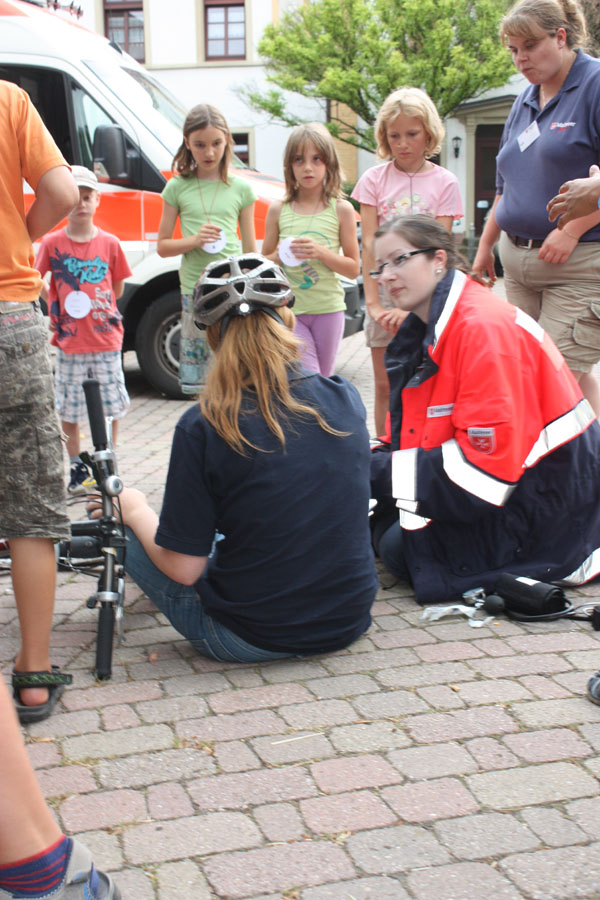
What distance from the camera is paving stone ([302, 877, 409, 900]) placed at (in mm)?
2238

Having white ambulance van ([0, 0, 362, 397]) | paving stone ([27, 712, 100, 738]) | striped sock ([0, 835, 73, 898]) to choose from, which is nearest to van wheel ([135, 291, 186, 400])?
white ambulance van ([0, 0, 362, 397])

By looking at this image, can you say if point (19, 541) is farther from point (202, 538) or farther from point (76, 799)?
point (76, 799)

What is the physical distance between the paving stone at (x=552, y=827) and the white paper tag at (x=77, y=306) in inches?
153

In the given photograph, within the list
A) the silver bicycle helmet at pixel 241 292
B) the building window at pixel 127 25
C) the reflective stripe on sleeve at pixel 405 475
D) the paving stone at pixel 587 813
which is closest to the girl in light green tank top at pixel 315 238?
the reflective stripe on sleeve at pixel 405 475

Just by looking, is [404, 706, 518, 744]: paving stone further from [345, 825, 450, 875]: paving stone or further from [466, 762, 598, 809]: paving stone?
[345, 825, 450, 875]: paving stone

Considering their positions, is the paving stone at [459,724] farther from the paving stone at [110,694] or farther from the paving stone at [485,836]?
the paving stone at [110,694]

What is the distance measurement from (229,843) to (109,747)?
1.97ft

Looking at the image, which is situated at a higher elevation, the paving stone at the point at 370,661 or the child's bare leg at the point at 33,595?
the child's bare leg at the point at 33,595

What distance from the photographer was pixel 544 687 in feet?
10.5

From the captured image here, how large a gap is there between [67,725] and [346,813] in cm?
94

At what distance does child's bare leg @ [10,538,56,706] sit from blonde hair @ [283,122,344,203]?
301cm

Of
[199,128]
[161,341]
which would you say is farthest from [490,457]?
[161,341]

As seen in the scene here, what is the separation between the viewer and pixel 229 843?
2.44 m

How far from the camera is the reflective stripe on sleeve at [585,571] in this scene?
156 inches
